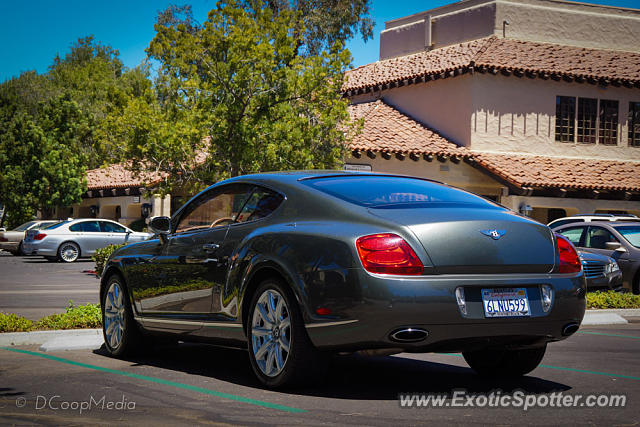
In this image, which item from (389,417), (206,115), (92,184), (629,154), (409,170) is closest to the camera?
(389,417)

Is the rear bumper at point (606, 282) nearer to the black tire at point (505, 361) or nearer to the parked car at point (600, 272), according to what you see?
the parked car at point (600, 272)

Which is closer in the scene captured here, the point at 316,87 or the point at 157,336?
the point at 157,336

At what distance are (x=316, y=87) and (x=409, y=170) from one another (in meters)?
7.16

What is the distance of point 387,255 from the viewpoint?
5.64 metres

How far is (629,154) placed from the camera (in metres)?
33.1

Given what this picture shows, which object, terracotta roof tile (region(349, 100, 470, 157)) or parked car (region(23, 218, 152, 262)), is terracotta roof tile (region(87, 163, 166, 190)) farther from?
terracotta roof tile (region(349, 100, 470, 157))

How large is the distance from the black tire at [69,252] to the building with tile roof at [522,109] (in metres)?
10.5

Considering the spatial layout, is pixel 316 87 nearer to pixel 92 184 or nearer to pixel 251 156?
pixel 251 156

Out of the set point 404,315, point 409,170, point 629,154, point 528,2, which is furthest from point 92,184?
point 404,315

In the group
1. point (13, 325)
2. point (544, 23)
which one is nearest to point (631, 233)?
point (13, 325)

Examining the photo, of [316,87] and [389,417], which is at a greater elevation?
[316,87]

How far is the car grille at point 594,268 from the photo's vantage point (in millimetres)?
15980

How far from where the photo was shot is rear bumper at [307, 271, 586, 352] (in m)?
5.52

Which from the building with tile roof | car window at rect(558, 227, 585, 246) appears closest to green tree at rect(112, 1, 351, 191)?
the building with tile roof
